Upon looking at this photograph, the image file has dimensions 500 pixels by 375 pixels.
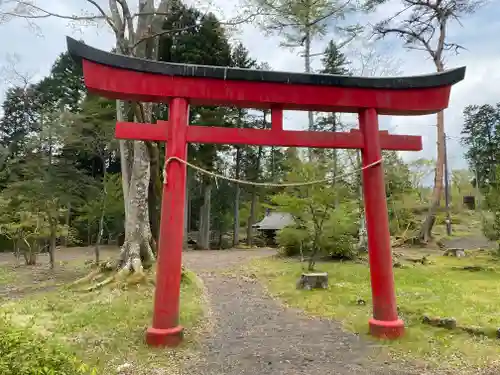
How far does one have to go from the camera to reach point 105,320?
236 inches

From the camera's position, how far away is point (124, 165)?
9750mm

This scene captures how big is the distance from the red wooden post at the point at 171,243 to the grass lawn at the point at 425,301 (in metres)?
2.76

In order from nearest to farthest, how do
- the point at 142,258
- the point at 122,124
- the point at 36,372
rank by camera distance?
1. the point at 36,372
2. the point at 122,124
3. the point at 142,258

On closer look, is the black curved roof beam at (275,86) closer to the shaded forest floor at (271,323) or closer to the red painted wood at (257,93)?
the red painted wood at (257,93)

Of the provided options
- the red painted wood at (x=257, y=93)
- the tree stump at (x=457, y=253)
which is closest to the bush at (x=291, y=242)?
the tree stump at (x=457, y=253)

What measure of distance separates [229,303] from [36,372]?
605 centimetres

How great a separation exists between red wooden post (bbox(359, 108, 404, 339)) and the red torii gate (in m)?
0.01

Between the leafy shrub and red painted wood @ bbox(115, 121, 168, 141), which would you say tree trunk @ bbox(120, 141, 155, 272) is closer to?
red painted wood @ bbox(115, 121, 168, 141)

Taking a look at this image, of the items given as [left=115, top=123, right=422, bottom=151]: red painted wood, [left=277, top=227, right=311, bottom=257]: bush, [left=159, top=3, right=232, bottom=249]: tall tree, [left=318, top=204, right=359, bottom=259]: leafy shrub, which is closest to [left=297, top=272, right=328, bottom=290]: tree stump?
[left=318, top=204, right=359, bottom=259]: leafy shrub

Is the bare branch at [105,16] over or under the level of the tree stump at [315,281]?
over

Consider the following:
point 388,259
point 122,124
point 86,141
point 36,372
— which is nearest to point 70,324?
point 122,124

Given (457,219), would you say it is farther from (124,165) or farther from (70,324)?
(70,324)

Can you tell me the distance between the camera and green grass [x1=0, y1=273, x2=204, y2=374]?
452 cm

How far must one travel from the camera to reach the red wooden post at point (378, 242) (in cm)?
512
